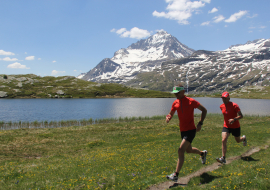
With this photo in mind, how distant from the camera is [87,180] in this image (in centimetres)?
1035

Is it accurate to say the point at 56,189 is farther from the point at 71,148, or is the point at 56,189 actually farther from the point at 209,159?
the point at 71,148

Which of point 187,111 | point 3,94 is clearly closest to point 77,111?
point 187,111

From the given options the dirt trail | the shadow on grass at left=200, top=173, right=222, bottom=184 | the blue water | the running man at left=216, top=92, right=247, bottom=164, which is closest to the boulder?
the blue water

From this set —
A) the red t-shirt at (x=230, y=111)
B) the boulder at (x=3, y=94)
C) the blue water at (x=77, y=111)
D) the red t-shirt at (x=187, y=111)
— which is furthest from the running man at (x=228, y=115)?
the boulder at (x=3, y=94)

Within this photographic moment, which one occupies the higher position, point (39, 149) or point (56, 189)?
point (56, 189)

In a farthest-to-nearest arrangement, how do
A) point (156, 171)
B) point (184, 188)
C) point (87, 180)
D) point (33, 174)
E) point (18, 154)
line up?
point (18, 154) → point (33, 174) → point (156, 171) → point (87, 180) → point (184, 188)

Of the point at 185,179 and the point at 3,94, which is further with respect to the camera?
the point at 3,94

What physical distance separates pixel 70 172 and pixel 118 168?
11.1ft

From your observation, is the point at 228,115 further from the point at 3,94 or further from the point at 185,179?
the point at 3,94

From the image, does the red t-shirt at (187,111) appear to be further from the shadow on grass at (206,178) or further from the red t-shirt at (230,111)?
the red t-shirt at (230,111)

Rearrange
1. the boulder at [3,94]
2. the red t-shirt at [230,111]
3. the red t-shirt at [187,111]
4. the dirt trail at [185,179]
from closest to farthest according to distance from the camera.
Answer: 1. the dirt trail at [185,179]
2. the red t-shirt at [187,111]
3. the red t-shirt at [230,111]
4. the boulder at [3,94]

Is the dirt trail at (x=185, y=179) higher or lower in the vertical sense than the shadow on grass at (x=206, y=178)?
lower

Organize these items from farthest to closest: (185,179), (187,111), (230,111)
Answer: (230,111) → (185,179) → (187,111)

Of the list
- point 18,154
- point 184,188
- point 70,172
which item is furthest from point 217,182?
point 18,154
